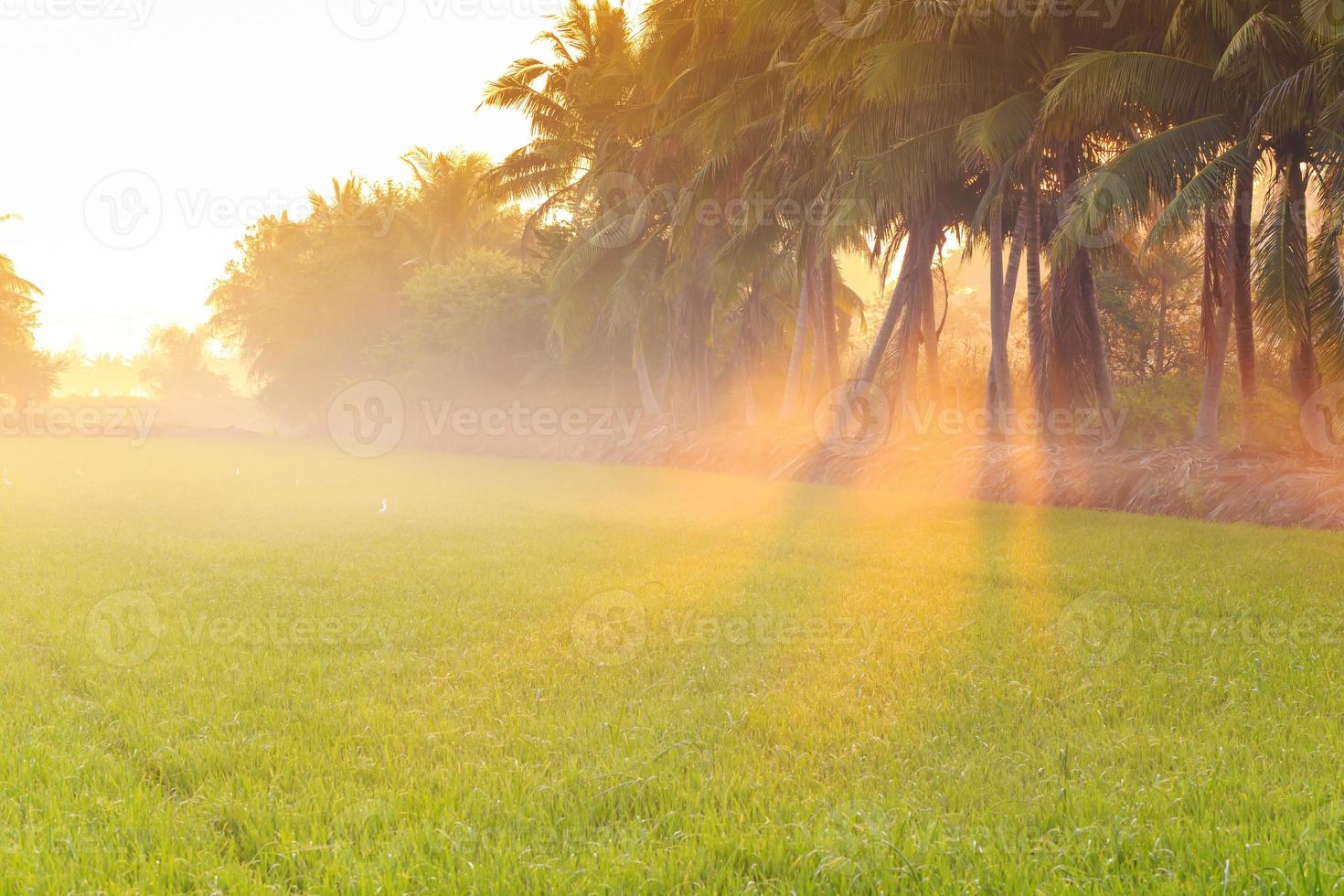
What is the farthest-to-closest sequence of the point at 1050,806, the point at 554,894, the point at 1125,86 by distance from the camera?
the point at 1125,86
the point at 1050,806
the point at 554,894

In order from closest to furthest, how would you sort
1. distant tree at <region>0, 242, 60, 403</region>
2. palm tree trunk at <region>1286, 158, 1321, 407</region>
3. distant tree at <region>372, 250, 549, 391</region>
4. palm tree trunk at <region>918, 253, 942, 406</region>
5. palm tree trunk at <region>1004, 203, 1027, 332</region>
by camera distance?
1. palm tree trunk at <region>1286, 158, 1321, 407</region>
2. palm tree trunk at <region>1004, 203, 1027, 332</region>
3. palm tree trunk at <region>918, 253, 942, 406</region>
4. distant tree at <region>372, 250, 549, 391</region>
5. distant tree at <region>0, 242, 60, 403</region>

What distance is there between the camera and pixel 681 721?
4.42 m

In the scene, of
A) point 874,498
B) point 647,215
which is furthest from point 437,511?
point 647,215

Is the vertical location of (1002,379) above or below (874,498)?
above

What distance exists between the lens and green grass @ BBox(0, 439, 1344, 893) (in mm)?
3094

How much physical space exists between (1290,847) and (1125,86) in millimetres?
12403

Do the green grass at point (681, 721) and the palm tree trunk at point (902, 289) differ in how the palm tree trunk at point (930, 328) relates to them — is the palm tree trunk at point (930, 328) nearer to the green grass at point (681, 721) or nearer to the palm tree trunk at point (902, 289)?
the palm tree trunk at point (902, 289)

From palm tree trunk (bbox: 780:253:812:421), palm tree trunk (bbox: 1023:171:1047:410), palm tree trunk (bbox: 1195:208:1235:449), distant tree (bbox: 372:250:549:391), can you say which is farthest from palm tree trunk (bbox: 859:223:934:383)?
distant tree (bbox: 372:250:549:391)

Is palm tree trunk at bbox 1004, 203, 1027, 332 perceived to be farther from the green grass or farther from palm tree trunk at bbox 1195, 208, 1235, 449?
the green grass

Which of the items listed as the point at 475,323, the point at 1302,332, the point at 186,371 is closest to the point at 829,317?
the point at 1302,332

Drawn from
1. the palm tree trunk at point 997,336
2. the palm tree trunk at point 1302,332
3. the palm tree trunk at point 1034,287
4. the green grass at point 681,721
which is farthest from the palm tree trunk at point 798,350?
the green grass at point 681,721

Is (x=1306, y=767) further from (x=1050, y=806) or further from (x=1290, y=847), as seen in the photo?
(x=1050, y=806)

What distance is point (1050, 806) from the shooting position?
3.43m

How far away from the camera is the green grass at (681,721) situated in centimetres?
309
